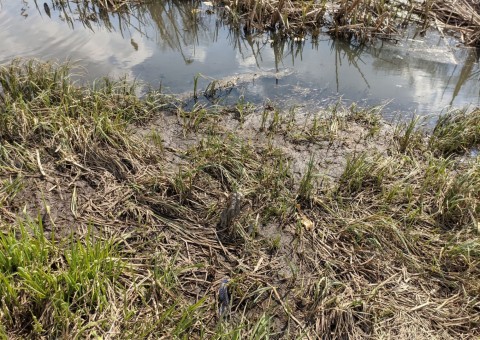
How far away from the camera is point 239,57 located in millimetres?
4891

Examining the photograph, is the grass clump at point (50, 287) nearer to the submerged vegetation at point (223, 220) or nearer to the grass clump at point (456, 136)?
the submerged vegetation at point (223, 220)

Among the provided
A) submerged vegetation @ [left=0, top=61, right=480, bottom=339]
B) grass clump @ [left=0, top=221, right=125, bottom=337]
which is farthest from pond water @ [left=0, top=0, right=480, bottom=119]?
grass clump @ [left=0, top=221, right=125, bottom=337]

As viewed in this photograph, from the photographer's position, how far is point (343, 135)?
3.55 m

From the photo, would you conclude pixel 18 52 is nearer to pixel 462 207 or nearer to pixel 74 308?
pixel 74 308

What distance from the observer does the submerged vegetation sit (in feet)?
6.41

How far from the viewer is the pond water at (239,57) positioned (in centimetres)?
425

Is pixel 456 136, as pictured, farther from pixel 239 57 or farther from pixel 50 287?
pixel 50 287

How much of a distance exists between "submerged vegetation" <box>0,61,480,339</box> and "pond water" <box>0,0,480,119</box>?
634 mm

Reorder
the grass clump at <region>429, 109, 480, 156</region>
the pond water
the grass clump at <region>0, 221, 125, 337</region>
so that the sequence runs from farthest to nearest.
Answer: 1. the pond water
2. the grass clump at <region>429, 109, 480, 156</region>
3. the grass clump at <region>0, 221, 125, 337</region>

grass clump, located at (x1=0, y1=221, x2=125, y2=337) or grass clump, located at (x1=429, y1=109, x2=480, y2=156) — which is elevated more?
grass clump, located at (x1=0, y1=221, x2=125, y2=337)

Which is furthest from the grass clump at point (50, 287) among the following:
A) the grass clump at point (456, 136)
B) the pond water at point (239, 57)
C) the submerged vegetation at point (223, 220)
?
the grass clump at point (456, 136)

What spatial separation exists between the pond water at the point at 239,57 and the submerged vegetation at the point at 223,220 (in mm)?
634

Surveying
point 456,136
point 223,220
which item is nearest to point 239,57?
point 456,136

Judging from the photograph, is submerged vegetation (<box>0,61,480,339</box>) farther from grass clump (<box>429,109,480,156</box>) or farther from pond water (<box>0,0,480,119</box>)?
pond water (<box>0,0,480,119</box>)
